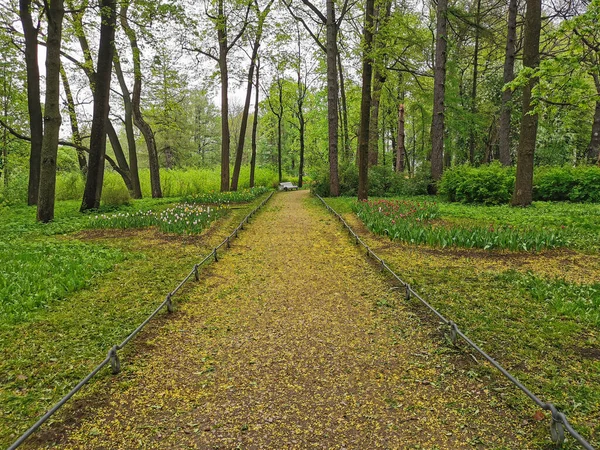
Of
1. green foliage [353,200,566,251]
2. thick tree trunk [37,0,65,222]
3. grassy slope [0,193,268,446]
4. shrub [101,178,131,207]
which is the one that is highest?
thick tree trunk [37,0,65,222]

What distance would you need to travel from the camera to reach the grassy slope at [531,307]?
2.59m

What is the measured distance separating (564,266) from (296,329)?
4.23 m

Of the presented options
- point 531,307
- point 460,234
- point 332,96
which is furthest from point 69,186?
point 531,307

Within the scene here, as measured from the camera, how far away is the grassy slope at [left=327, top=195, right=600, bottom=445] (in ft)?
8.51

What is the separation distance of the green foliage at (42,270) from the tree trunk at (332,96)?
11.8 meters

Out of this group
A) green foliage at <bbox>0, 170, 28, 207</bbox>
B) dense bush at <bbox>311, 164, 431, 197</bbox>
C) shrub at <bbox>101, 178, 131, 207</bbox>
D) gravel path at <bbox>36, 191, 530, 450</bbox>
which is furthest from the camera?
dense bush at <bbox>311, 164, 431, 197</bbox>

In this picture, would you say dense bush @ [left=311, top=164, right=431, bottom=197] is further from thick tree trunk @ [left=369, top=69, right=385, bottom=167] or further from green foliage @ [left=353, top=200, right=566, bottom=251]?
green foliage @ [left=353, top=200, right=566, bottom=251]

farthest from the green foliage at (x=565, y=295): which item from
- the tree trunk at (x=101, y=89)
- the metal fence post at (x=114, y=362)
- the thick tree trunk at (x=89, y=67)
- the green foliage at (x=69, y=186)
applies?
the green foliage at (x=69, y=186)

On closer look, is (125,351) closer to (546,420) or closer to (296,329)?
(296,329)

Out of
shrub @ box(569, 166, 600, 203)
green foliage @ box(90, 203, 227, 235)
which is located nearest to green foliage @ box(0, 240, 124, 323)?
green foliage @ box(90, 203, 227, 235)

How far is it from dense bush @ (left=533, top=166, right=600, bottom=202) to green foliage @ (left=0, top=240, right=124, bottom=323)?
13340 mm

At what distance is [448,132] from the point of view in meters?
23.7

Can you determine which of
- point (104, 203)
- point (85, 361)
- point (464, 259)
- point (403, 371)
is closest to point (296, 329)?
point (403, 371)

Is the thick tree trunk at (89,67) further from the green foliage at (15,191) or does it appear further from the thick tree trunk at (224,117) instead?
the thick tree trunk at (224,117)
